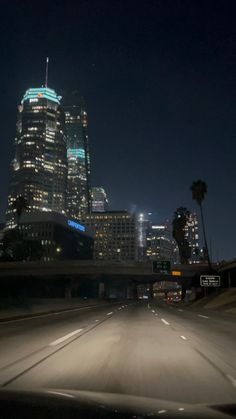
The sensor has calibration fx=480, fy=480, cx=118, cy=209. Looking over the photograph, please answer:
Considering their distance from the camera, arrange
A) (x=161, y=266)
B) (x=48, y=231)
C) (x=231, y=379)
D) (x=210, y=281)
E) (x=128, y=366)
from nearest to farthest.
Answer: (x=231, y=379), (x=128, y=366), (x=210, y=281), (x=161, y=266), (x=48, y=231)

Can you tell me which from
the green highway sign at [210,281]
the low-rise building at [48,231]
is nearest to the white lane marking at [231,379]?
the green highway sign at [210,281]

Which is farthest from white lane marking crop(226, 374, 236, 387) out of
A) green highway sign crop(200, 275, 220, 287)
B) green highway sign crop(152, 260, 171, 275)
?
green highway sign crop(152, 260, 171, 275)

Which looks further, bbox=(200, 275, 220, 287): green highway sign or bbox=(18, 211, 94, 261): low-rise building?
bbox=(18, 211, 94, 261): low-rise building

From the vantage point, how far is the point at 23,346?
15164 mm

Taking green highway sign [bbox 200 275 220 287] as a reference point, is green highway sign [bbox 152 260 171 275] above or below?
above

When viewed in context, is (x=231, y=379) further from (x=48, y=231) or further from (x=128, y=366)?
(x=48, y=231)

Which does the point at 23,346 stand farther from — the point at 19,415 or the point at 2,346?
the point at 19,415

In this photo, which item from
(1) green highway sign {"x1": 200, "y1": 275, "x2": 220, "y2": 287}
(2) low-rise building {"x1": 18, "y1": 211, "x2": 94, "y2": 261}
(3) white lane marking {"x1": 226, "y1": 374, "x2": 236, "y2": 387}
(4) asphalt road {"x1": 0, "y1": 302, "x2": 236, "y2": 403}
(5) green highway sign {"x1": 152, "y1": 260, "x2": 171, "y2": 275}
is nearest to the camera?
(4) asphalt road {"x1": 0, "y1": 302, "x2": 236, "y2": 403}

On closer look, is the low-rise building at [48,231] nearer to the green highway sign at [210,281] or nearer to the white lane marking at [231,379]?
the green highway sign at [210,281]

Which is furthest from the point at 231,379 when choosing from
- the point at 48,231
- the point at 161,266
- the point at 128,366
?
the point at 48,231

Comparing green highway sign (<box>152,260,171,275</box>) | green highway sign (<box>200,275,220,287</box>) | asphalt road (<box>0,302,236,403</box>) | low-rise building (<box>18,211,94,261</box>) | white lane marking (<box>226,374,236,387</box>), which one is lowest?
white lane marking (<box>226,374,236,387</box>)

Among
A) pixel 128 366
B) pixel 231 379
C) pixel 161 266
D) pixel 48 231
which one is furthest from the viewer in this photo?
pixel 48 231

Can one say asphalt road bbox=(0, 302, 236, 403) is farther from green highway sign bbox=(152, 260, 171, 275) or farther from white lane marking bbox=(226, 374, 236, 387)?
green highway sign bbox=(152, 260, 171, 275)

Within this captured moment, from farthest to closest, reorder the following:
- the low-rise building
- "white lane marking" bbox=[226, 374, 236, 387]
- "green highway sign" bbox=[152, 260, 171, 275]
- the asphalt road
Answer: the low-rise building
"green highway sign" bbox=[152, 260, 171, 275]
"white lane marking" bbox=[226, 374, 236, 387]
the asphalt road
